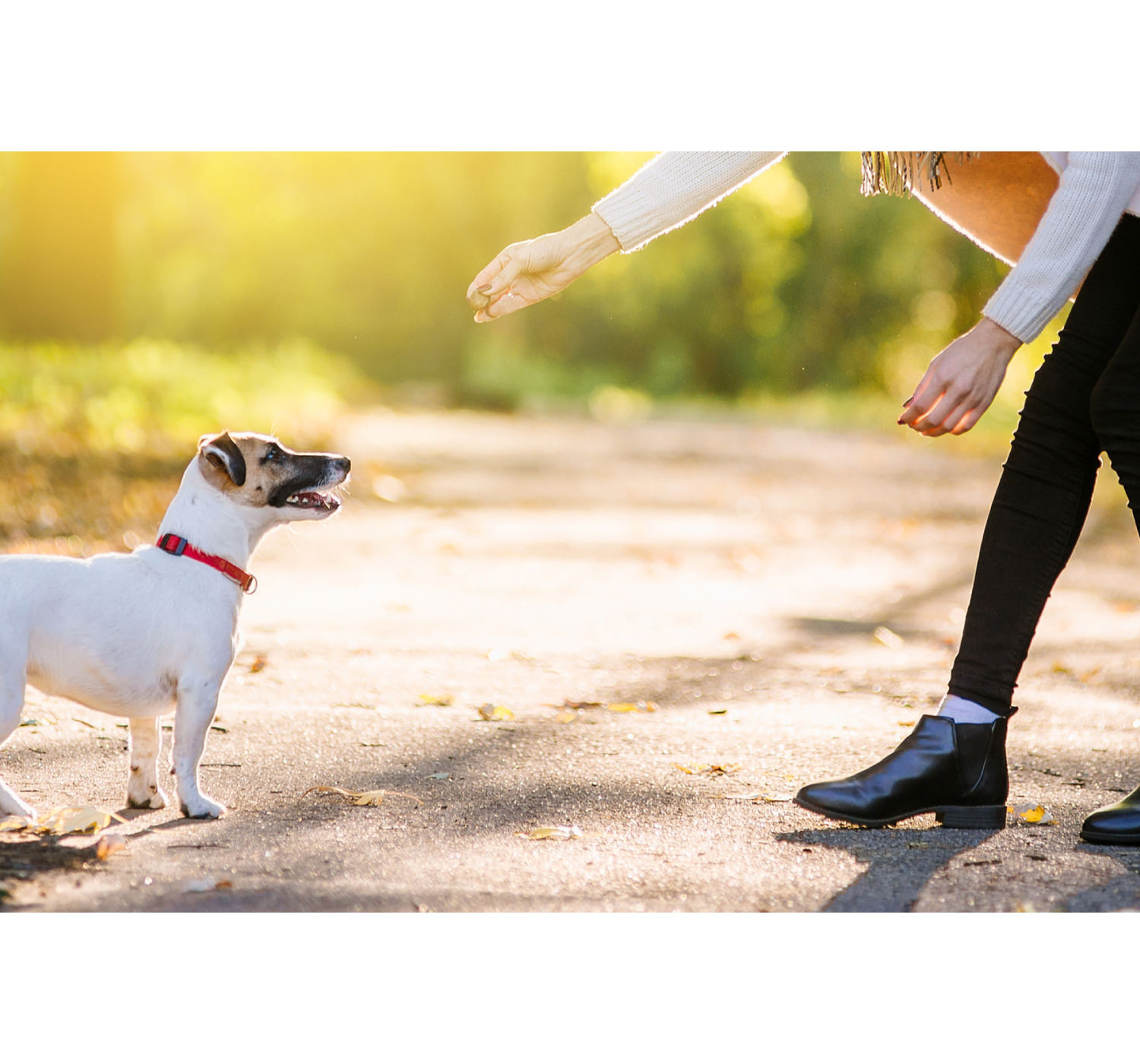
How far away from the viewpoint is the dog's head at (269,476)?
11.9ft

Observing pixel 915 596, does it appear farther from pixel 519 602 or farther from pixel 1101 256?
pixel 1101 256

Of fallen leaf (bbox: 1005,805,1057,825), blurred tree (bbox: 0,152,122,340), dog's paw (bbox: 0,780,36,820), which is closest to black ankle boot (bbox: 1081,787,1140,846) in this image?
fallen leaf (bbox: 1005,805,1057,825)

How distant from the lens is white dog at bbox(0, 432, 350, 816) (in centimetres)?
324

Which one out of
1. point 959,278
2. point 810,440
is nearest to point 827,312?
point 959,278

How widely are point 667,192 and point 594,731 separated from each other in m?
1.82

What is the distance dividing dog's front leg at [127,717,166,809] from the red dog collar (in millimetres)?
411

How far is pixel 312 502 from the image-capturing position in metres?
3.83

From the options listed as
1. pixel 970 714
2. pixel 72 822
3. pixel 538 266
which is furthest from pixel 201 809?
pixel 970 714

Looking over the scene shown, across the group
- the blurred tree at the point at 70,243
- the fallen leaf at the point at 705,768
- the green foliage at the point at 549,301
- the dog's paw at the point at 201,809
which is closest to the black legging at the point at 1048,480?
the fallen leaf at the point at 705,768

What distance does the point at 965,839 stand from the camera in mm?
3289

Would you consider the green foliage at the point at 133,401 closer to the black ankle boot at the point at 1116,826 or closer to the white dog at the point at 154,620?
the white dog at the point at 154,620

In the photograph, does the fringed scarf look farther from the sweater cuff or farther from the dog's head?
the dog's head

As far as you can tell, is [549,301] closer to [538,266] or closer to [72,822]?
[538,266]

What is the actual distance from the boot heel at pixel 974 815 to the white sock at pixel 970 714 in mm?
214
